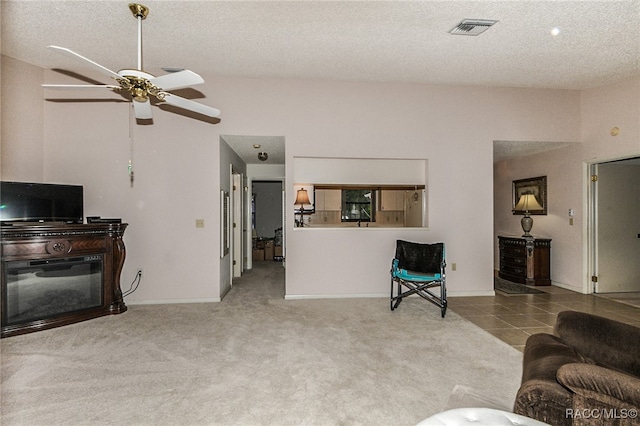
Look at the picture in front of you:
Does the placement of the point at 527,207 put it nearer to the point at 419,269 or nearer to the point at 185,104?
the point at 419,269

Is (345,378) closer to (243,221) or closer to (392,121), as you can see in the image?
(392,121)

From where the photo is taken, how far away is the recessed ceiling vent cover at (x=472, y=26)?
2997mm

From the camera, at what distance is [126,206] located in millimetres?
4242

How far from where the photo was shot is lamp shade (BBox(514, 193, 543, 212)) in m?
5.52

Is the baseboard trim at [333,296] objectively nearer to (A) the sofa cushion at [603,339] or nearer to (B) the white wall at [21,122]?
(A) the sofa cushion at [603,339]

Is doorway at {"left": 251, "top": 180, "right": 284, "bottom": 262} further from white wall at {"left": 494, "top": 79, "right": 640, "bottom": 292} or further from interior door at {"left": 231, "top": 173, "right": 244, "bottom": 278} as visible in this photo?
white wall at {"left": 494, "top": 79, "right": 640, "bottom": 292}

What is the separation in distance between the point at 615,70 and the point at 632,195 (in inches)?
82.0

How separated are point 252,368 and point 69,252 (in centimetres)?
258

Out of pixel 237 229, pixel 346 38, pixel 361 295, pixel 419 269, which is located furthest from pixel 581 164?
pixel 237 229

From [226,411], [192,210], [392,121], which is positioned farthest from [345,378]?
[392,121]

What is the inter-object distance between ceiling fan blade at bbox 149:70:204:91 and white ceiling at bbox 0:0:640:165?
836 millimetres

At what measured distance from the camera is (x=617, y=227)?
4.92 metres

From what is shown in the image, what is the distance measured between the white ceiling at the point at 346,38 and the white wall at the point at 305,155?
0.36 meters

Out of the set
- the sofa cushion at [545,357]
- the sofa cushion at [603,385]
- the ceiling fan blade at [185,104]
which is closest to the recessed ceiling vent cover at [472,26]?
the ceiling fan blade at [185,104]
